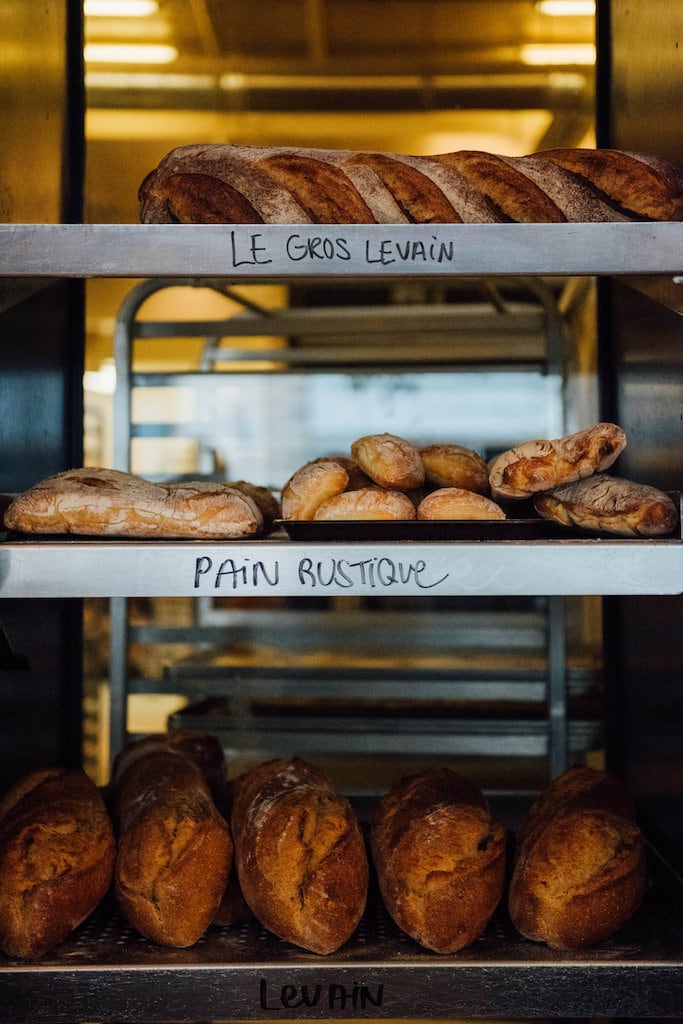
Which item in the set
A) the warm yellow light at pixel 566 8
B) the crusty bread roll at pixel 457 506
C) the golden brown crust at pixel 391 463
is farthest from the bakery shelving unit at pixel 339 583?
the warm yellow light at pixel 566 8

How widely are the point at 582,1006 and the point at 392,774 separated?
4.09ft

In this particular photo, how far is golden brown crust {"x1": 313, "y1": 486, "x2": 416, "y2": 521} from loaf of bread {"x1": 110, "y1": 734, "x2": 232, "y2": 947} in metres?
0.41

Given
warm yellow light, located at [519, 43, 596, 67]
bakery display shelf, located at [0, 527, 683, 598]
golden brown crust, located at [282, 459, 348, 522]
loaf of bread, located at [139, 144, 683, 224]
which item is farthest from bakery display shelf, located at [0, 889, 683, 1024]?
warm yellow light, located at [519, 43, 596, 67]

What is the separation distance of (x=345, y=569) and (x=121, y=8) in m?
1.58

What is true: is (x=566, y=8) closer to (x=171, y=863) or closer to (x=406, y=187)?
(x=406, y=187)

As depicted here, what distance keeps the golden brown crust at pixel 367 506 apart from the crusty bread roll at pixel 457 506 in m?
0.03

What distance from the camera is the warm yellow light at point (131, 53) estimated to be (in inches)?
85.8

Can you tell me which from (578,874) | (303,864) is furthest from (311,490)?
(578,874)

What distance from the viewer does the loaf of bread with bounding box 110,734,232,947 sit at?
1229mm

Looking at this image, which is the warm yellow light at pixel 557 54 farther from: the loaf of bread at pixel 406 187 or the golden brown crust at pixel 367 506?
the golden brown crust at pixel 367 506

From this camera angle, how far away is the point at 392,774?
7.89 feet

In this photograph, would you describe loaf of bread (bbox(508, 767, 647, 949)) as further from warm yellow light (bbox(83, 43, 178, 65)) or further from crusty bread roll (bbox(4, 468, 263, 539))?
warm yellow light (bbox(83, 43, 178, 65))

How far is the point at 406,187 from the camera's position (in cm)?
128

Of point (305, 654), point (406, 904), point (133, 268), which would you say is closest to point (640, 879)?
point (406, 904)
